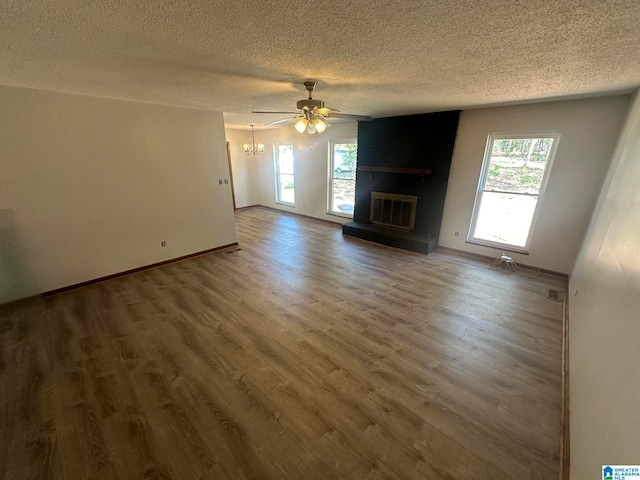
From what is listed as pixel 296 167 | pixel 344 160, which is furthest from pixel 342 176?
pixel 296 167

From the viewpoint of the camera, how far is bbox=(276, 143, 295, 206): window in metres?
7.05

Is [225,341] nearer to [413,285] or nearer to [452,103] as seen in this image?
[413,285]

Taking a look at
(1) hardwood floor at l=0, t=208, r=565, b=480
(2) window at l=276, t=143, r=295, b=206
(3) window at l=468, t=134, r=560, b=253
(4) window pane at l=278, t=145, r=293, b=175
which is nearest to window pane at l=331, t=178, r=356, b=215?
(2) window at l=276, t=143, r=295, b=206

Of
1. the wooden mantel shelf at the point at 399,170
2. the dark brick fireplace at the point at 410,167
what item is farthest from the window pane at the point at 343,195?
the wooden mantel shelf at the point at 399,170

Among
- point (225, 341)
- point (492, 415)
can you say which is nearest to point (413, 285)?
point (492, 415)

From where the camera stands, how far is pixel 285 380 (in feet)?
6.40

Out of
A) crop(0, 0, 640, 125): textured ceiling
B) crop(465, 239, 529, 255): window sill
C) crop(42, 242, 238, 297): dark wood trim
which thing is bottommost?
crop(42, 242, 238, 297): dark wood trim

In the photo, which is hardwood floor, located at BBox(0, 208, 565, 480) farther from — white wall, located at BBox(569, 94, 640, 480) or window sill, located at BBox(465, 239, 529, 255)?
window sill, located at BBox(465, 239, 529, 255)

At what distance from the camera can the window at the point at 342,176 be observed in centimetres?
574

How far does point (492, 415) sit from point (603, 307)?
3.26ft

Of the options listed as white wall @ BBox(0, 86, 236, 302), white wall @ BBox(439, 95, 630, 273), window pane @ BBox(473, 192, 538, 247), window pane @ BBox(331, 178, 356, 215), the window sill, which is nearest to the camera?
white wall @ BBox(0, 86, 236, 302)
